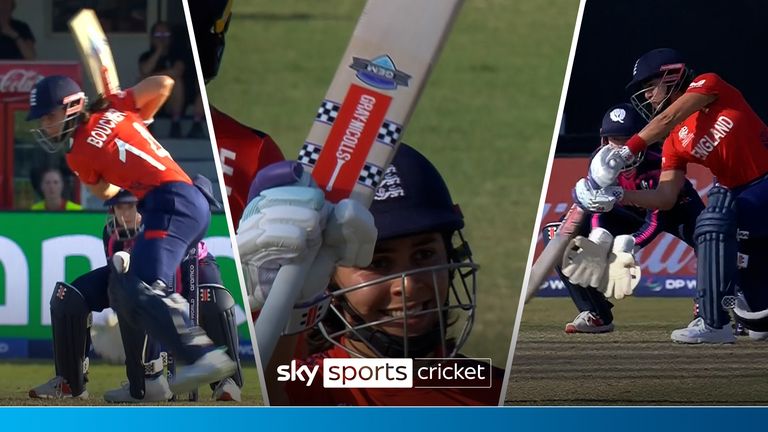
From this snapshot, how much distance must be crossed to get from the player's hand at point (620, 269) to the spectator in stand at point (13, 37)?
214 centimetres

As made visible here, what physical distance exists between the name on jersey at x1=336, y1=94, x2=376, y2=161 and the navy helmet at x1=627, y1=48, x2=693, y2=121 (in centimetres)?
92

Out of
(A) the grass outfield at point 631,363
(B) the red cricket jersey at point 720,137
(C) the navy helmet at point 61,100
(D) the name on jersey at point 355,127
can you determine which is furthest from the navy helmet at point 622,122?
(C) the navy helmet at point 61,100

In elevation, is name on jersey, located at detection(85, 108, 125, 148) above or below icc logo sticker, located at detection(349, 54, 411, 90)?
below

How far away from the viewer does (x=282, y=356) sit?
183 inches

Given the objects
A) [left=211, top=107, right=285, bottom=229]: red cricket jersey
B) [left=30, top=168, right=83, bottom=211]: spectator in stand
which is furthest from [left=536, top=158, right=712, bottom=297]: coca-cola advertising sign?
[left=30, top=168, right=83, bottom=211]: spectator in stand

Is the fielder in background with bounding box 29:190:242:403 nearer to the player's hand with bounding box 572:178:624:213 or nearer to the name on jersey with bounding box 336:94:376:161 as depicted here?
the name on jersey with bounding box 336:94:376:161

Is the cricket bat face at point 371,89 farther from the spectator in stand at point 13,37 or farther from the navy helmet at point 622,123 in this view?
the spectator in stand at point 13,37

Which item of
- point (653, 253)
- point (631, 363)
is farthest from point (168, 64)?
point (631, 363)

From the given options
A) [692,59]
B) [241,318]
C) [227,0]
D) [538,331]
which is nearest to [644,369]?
[538,331]

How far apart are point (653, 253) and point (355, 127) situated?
115 cm

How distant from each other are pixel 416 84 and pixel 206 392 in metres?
1.32

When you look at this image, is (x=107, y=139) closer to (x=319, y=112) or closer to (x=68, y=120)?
(x=68, y=120)

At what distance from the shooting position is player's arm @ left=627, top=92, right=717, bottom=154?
4.61 meters

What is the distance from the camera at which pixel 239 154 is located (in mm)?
4562
